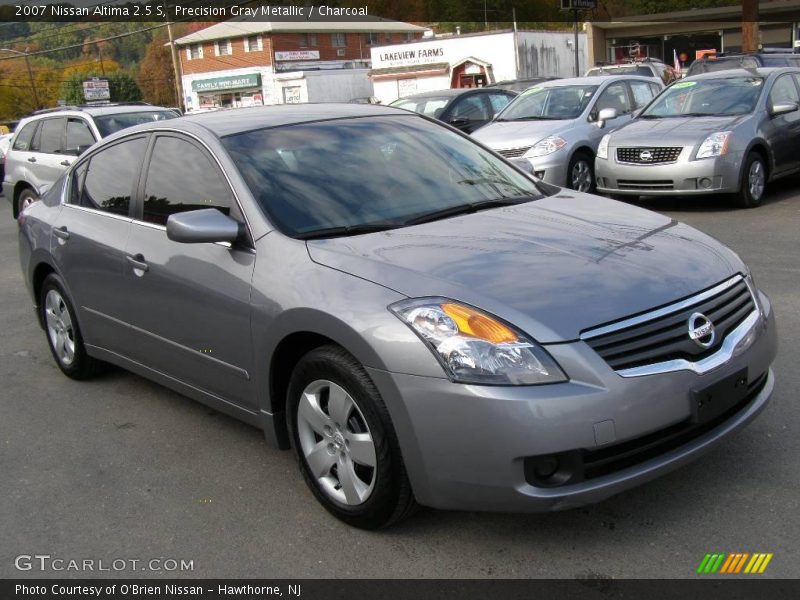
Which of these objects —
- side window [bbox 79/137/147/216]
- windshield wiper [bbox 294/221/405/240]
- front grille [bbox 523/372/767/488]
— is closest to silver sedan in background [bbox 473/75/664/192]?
side window [bbox 79/137/147/216]

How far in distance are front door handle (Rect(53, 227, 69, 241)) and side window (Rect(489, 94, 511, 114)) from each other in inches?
440

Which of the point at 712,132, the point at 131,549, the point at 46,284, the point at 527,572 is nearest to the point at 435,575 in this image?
the point at 527,572

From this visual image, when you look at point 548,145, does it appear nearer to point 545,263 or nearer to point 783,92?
point 783,92

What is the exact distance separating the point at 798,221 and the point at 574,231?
652 centimetres

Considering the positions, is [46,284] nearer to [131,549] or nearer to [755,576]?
[131,549]

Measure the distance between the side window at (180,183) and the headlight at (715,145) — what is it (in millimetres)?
7085

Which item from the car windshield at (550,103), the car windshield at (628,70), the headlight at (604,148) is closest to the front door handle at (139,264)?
the headlight at (604,148)

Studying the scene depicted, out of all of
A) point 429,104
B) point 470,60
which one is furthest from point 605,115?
point 470,60

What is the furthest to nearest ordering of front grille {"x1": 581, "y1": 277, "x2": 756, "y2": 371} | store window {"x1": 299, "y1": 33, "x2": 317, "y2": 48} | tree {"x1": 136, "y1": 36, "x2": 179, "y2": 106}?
tree {"x1": 136, "y1": 36, "x2": 179, "y2": 106} < store window {"x1": 299, "y1": 33, "x2": 317, "y2": 48} < front grille {"x1": 581, "y1": 277, "x2": 756, "y2": 371}

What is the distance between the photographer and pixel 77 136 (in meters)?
12.7

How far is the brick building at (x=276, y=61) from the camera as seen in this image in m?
61.7

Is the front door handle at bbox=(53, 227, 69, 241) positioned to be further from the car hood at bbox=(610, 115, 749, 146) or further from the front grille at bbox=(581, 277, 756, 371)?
the car hood at bbox=(610, 115, 749, 146)

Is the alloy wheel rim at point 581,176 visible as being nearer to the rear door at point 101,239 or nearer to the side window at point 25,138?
the rear door at point 101,239

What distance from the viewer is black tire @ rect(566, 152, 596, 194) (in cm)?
1160
